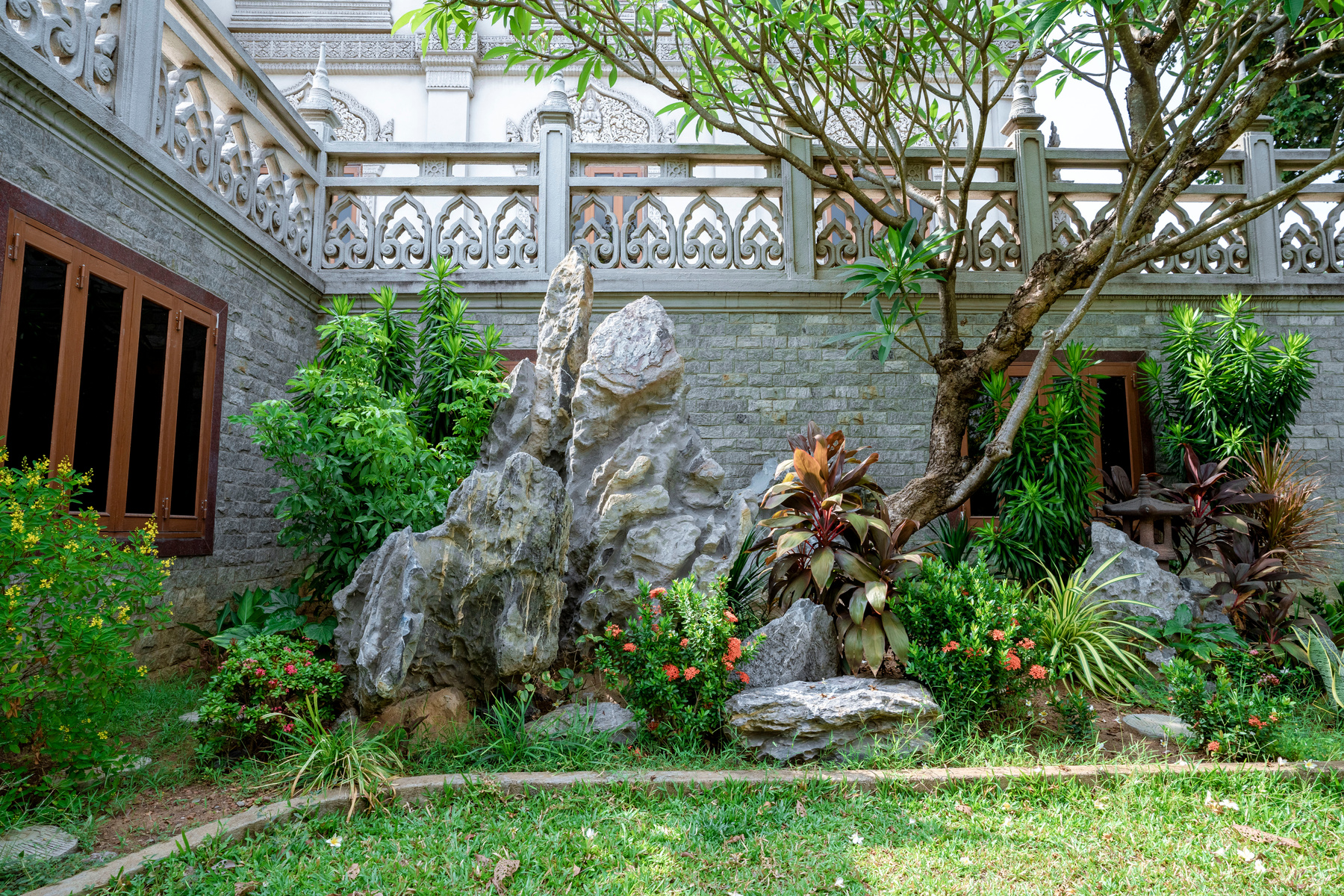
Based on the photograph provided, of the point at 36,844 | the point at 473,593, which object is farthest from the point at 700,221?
the point at 36,844

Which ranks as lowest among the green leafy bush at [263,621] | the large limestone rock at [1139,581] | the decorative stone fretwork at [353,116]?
the green leafy bush at [263,621]

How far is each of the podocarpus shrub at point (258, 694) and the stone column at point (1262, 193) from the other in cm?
936

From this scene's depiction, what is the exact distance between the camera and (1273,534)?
6.27 metres

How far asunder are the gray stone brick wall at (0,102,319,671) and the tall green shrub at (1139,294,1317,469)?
8184mm

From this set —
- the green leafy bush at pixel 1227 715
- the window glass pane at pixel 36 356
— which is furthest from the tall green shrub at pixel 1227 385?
the window glass pane at pixel 36 356

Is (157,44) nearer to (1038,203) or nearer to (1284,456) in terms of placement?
(1038,203)

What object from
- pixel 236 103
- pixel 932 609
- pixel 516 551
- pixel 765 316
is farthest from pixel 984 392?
pixel 236 103

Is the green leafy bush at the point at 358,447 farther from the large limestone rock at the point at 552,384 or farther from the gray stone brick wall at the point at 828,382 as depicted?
the gray stone brick wall at the point at 828,382

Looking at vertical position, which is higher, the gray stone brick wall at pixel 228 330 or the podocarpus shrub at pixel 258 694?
the gray stone brick wall at pixel 228 330

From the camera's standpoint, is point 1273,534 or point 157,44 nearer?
point 157,44

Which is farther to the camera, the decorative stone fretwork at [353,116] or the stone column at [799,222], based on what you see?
the decorative stone fretwork at [353,116]

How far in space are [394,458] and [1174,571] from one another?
21.7 feet

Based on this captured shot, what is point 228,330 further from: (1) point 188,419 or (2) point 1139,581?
(2) point 1139,581

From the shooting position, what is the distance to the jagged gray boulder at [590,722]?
4.28 meters
